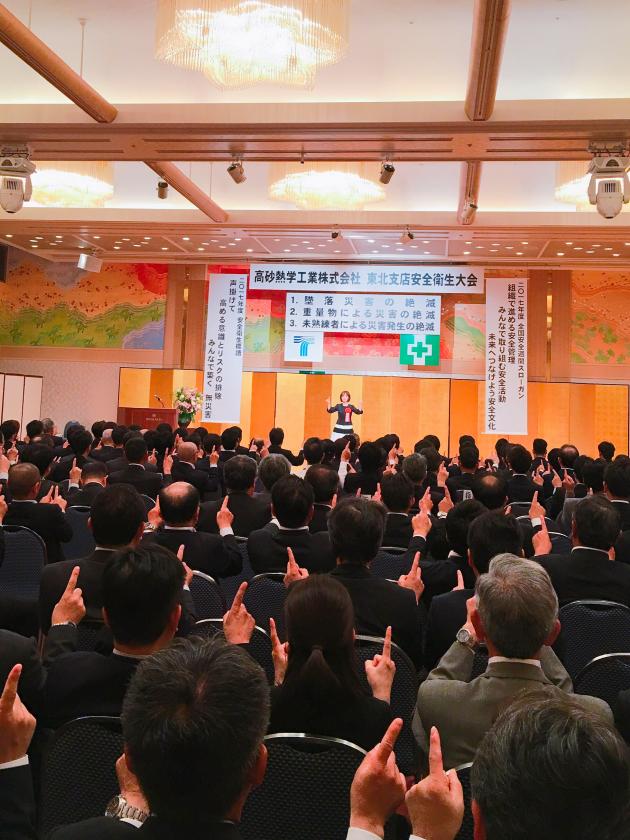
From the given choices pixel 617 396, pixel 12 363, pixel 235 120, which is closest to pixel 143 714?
pixel 235 120

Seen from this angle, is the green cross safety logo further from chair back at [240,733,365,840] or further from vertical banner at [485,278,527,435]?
chair back at [240,733,365,840]

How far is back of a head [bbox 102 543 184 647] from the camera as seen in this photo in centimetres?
201

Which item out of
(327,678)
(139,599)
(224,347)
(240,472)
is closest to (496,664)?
(327,678)

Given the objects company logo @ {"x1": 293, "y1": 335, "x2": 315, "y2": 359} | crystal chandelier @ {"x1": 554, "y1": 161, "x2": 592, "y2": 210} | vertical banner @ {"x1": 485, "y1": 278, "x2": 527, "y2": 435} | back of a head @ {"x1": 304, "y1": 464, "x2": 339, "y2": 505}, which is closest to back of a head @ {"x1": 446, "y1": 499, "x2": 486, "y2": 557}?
back of a head @ {"x1": 304, "y1": 464, "x2": 339, "y2": 505}

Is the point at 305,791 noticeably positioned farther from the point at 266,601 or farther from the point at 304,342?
the point at 304,342

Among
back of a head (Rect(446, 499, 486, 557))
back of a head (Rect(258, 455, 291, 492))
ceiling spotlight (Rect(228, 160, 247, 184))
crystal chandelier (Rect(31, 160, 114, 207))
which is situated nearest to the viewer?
back of a head (Rect(446, 499, 486, 557))

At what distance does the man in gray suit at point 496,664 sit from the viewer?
185cm

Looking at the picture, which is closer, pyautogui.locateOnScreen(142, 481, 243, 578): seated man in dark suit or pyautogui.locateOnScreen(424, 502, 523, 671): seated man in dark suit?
pyautogui.locateOnScreen(424, 502, 523, 671): seated man in dark suit

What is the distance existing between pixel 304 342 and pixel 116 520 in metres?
11.5

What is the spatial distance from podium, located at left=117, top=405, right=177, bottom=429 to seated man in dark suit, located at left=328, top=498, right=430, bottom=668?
11.2 m

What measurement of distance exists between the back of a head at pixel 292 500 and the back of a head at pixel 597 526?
4.21ft

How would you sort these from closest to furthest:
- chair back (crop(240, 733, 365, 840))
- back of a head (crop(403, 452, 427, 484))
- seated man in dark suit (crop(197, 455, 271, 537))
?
chair back (crop(240, 733, 365, 840)) < seated man in dark suit (crop(197, 455, 271, 537)) < back of a head (crop(403, 452, 427, 484))

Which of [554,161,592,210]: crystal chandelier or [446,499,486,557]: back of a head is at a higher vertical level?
[554,161,592,210]: crystal chandelier

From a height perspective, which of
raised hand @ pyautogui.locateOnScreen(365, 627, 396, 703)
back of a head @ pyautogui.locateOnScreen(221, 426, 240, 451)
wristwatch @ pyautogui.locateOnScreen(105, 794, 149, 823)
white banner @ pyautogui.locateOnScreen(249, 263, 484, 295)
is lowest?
wristwatch @ pyautogui.locateOnScreen(105, 794, 149, 823)
